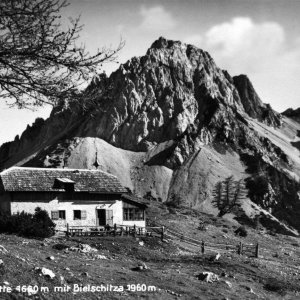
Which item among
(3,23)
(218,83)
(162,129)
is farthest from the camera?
(218,83)

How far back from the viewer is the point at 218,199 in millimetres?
110812

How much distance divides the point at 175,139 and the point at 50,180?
113 m

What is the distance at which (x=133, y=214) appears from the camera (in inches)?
1944

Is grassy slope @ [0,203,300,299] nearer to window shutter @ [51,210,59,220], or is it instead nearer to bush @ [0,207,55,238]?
bush @ [0,207,55,238]

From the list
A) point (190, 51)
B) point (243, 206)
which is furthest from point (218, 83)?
point (243, 206)

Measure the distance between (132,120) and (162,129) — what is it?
10.6m

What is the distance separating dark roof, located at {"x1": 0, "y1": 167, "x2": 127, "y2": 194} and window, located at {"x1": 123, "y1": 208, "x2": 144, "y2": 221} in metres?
3.00

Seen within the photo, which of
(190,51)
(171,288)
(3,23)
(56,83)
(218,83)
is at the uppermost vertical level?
(190,51)

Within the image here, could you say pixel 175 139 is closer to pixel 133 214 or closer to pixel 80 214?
pixel 133 214

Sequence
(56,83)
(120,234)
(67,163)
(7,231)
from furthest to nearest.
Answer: (67,163), (120,234), (7,231), (56,83)

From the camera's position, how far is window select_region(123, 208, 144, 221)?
49062 mm

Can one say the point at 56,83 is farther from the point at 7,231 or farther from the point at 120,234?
the point at 120,234

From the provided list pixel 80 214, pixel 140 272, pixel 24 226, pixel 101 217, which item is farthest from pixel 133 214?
pixel 140 272

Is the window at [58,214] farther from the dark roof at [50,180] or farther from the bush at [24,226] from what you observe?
the bush at [24,226]
